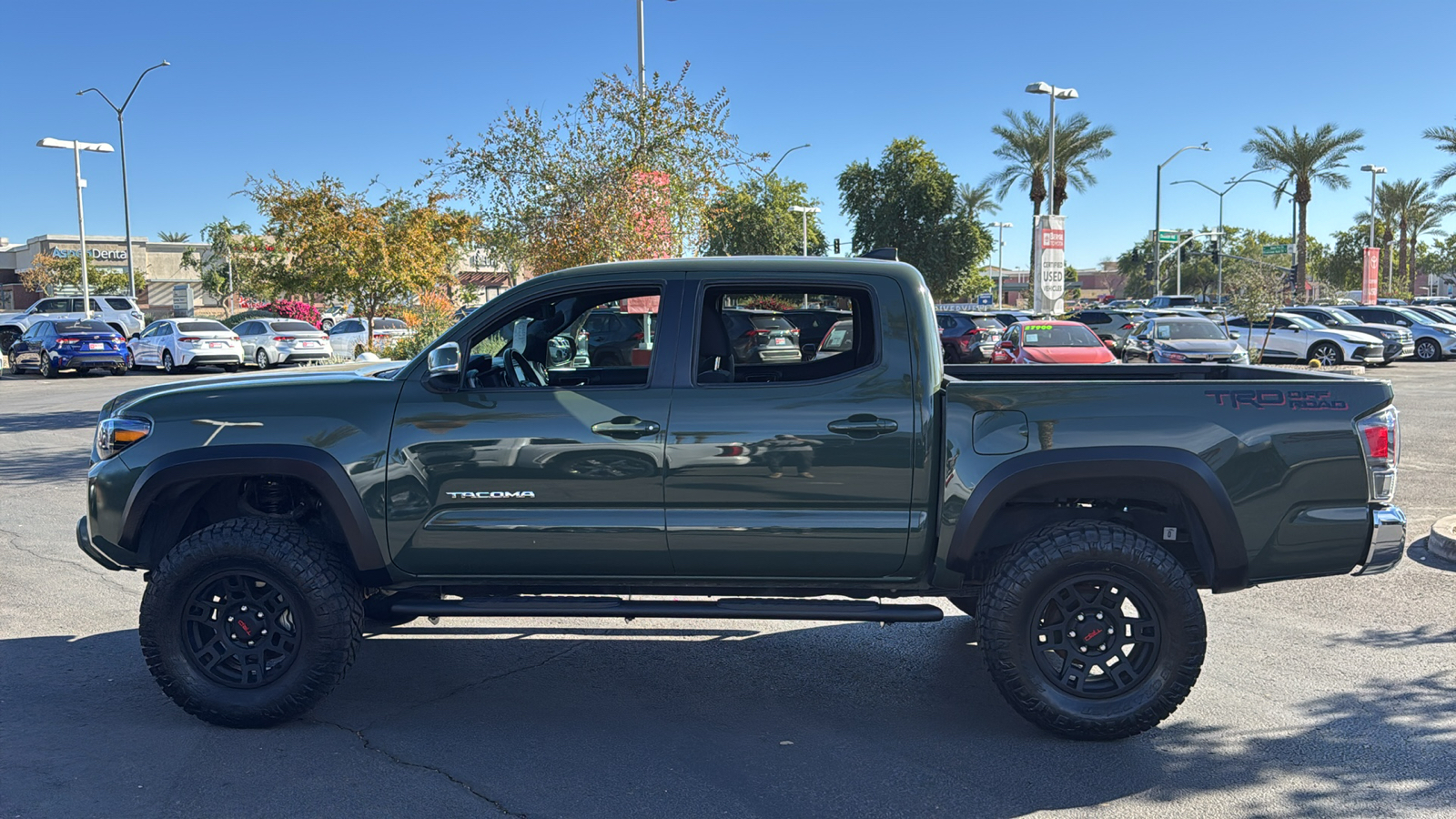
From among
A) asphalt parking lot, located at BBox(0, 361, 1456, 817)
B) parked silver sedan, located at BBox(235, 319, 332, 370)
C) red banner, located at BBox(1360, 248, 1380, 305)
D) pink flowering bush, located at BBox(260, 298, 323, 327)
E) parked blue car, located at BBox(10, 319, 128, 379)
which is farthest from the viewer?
red banner, located at BBox(1360, 248, 1380, 305)

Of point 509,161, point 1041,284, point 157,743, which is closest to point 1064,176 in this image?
point 1041,284

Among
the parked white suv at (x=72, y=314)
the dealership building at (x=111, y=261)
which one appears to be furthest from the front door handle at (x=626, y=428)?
the dealership building at (x=111, y=261)

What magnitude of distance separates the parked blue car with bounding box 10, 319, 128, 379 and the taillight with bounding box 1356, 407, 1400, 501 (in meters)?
29.5

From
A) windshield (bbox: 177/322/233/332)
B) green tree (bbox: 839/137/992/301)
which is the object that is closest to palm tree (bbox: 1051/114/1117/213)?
green tree (bbox: 839/137/992/301)

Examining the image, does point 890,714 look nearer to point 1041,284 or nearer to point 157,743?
point 157,743

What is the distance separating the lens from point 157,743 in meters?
4.61

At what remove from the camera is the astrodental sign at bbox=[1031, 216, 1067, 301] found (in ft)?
102

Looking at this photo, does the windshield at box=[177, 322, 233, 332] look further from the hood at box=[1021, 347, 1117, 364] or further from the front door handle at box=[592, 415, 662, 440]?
the front door handle at box=[592, 415, 662, 440]

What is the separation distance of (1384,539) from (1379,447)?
14.8 inches

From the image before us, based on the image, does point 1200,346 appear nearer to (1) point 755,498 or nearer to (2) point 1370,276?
(1) point 755,498

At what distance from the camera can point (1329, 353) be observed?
2798 centimetres

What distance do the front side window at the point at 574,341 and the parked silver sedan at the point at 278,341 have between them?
25.2 m

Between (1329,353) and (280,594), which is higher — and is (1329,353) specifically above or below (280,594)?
above

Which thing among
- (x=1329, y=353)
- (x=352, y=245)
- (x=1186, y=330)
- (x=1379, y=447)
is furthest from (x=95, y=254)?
(x=1379, y=447)
